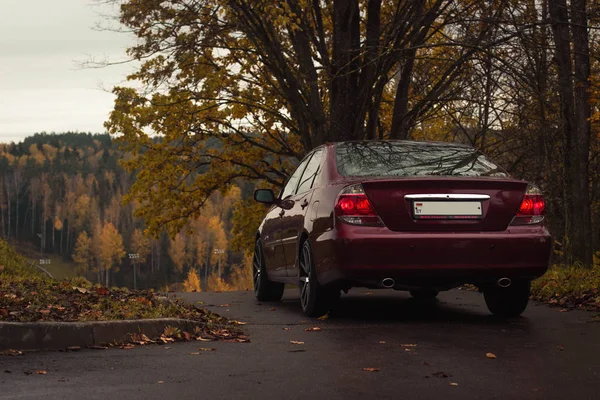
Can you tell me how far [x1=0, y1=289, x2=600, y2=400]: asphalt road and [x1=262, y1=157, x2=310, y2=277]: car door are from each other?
61.9 inches

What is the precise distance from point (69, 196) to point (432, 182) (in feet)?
621

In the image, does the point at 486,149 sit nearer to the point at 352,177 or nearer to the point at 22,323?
the point at 352,177

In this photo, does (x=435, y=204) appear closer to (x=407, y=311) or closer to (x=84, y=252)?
(x=407, y=311)

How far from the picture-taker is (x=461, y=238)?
7.95 m

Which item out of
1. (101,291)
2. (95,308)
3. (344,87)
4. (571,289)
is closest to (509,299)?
(571,289)

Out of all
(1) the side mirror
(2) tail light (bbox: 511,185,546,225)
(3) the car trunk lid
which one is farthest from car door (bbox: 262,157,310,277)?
(2) tail light (bbox: 511,185,546,225)

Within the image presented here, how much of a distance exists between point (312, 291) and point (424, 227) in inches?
58.4

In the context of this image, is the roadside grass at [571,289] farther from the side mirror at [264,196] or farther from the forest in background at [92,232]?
the forest in background at [92,232]

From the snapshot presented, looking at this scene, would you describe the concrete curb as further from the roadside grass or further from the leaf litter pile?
the roadside grass

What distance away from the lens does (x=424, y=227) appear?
26.2ft

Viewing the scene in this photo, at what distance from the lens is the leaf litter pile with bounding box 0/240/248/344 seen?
7445 millimetres

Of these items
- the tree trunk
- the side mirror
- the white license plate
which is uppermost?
the tree trunk

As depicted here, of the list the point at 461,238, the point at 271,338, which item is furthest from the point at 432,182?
the point at 271,338

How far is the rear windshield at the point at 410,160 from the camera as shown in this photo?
8.52 m
